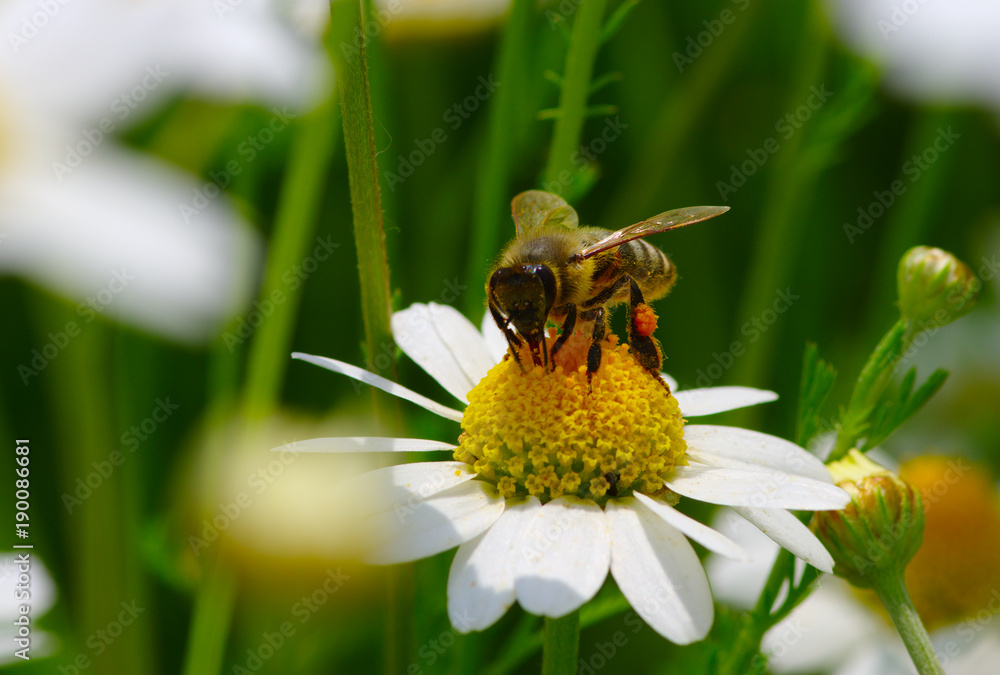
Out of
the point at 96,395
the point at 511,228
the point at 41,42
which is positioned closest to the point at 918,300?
the point at 511,228

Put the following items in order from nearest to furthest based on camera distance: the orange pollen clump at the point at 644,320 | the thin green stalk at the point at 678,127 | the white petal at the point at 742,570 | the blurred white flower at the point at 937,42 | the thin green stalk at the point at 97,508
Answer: the orange pollen clump at the point at 644,320
the thin green stalk at the point at 97,508
the white petal at the point at 742,570
the thin green stalk at the point at 678,127
the blurred white flower at the point at 937,42

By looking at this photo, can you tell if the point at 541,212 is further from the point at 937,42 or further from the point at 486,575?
the point at 937,42

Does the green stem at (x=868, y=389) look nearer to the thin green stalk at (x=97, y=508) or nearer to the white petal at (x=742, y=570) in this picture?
the white petal at (x=742, y=570)

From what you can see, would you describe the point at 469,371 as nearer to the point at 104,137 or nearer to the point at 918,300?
the point at 918,300

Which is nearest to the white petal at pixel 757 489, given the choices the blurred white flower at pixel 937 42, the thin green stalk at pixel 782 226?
the thin green stalk at pixel 782 226

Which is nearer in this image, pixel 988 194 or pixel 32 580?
pixel 32 580

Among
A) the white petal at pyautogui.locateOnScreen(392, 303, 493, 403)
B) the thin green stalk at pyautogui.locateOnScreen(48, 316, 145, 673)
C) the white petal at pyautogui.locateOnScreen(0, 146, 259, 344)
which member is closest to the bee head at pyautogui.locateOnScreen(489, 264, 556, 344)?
the white petal at pyautogui.locateOnScreen(392, 303, 493, 403)
